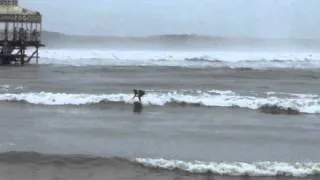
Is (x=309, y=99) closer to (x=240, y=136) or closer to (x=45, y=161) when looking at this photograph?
(x=240, y=136)

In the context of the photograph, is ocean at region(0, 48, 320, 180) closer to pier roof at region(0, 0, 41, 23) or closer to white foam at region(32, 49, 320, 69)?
pier roof at region(0, 0, 41, 23)

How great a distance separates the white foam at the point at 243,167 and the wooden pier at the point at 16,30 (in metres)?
41.6

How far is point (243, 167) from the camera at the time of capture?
9953 millimetres

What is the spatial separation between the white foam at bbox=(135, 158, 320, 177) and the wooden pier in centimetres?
4157

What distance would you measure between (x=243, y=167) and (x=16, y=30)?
142 feet

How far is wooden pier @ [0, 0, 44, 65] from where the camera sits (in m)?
50.2

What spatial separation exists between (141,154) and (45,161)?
189 cm

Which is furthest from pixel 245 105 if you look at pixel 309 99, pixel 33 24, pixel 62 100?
pixel 33 24

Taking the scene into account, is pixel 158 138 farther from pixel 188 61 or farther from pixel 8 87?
pixel 188 61

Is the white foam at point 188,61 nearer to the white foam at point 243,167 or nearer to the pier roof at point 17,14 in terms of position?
the pier roof at point 17,14

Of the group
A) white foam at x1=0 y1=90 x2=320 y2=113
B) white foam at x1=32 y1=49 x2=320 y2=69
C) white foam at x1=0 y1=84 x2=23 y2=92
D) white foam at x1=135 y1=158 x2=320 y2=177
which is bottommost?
white foam at x1=0 y1=84 x2=23 y2=92

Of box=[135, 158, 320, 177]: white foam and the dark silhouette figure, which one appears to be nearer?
box=[135, 158, 320, 177]: white foam

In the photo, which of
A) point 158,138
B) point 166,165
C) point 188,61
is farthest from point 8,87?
point 188,61

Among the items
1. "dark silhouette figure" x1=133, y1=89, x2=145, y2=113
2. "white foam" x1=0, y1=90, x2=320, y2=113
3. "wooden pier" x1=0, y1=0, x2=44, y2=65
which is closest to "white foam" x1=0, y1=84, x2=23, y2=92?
"white foam" x1=0, y1=90, x2=320, y2=113
